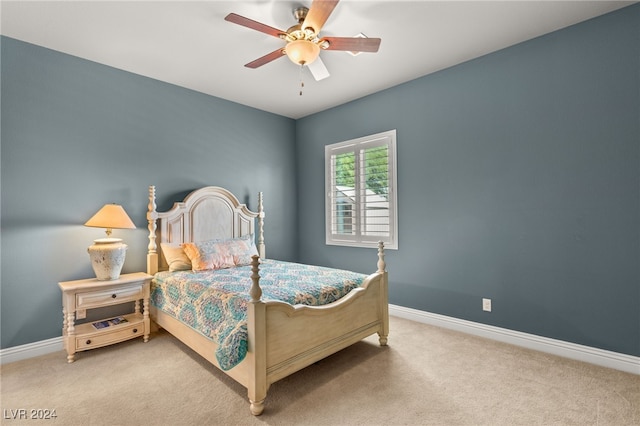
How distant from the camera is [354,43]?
2.33 metres

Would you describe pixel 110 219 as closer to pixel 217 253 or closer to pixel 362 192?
pixel 217 253

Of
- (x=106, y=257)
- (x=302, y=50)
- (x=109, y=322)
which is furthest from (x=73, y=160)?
(x=302, y=50)

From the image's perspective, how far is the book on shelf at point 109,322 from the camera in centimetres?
299

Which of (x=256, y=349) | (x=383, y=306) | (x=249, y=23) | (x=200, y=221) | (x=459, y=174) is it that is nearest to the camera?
(x=256, y=349)

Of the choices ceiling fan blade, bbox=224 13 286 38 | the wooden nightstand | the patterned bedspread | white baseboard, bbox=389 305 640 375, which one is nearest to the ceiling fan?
ceiling fan blade, bbox=224 13 286 38

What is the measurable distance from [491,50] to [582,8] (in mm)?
731

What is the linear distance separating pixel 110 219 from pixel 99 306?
80 cm

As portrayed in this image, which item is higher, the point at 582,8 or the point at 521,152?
the point at 582,8

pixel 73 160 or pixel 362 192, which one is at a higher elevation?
pixel 73 160

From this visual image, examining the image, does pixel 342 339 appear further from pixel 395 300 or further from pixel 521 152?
pixel 521 152


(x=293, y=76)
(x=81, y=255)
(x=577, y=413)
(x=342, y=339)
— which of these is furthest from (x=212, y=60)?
(x=577, y=413)

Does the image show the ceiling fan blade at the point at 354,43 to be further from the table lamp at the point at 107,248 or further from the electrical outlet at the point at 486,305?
the electrical outlet at the point at 486,305

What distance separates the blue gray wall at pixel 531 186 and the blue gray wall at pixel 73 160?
2536 mm

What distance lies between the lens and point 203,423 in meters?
1.93
